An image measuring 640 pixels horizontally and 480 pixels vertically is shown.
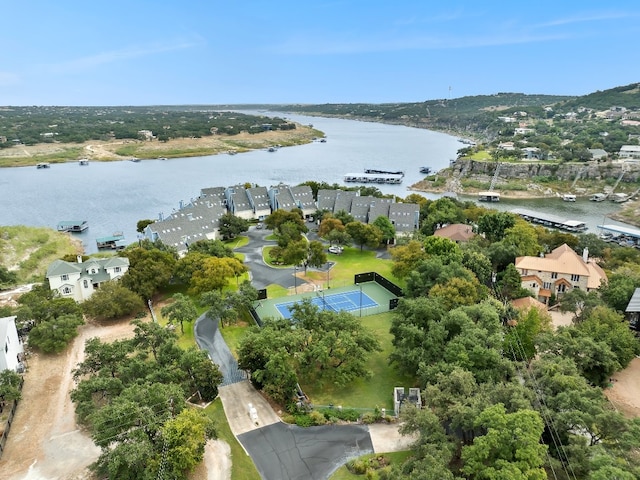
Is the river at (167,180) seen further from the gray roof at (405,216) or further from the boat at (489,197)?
the gray roof at (405,216)

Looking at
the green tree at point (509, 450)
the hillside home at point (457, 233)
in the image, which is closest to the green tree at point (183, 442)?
the green tree at point (509, 450)

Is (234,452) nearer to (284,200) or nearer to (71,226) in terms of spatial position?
(284,200)

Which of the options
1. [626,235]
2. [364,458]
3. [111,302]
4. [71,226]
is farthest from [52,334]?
[626,235]

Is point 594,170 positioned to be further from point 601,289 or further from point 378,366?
point 378,366

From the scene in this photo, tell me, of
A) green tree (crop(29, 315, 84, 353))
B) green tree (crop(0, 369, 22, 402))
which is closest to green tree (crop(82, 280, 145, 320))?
green tree (crop(29, 315, 84, 353))

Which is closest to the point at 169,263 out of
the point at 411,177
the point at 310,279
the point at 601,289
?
the point at 310,279
